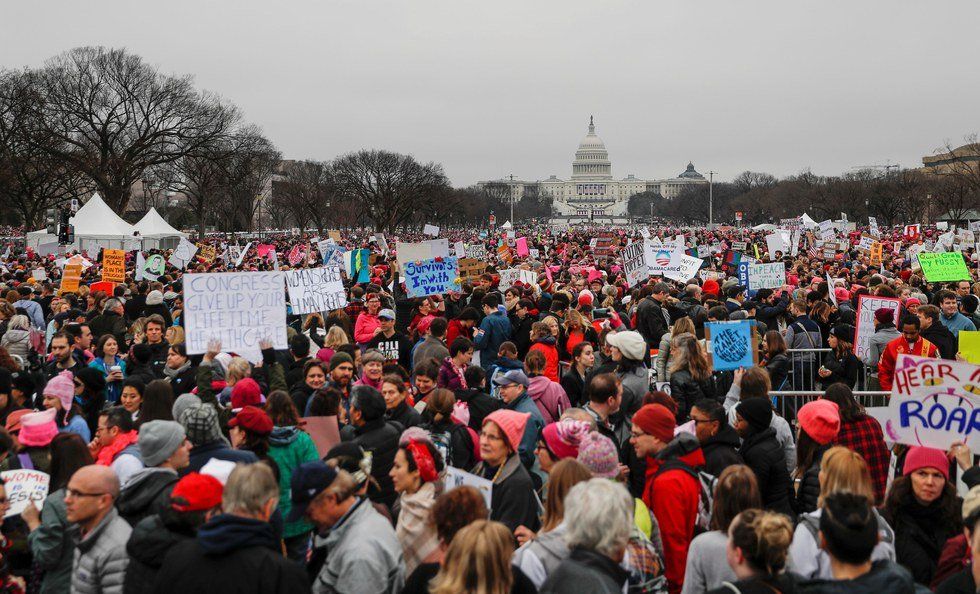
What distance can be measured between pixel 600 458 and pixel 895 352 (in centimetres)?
518

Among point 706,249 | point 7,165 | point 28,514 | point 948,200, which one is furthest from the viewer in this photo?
point 948,200

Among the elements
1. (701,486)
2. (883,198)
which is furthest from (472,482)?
(883,198)

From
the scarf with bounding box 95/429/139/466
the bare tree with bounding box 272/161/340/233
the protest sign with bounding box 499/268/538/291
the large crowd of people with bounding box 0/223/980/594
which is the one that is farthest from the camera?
the bare tree with bounding box 272/161/340/233

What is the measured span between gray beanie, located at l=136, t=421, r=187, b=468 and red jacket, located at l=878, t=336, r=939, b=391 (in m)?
6.56

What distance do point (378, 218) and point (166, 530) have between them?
8347cm

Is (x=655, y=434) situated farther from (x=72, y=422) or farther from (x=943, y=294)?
(x=943, y=294)

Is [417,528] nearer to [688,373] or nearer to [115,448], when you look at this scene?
[115,448]

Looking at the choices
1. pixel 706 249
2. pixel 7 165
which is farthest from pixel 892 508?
pixel 7 165

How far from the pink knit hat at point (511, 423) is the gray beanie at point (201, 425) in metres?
1.54

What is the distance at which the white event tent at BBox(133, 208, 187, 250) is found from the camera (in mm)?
40188

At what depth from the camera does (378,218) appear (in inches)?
3413

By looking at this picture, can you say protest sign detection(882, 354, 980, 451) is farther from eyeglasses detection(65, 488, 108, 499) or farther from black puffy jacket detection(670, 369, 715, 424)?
eyeglasses detection(65, 488, 108, 499)

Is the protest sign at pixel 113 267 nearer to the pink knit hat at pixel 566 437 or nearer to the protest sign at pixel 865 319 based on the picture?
the protest sign at pixel 865 319

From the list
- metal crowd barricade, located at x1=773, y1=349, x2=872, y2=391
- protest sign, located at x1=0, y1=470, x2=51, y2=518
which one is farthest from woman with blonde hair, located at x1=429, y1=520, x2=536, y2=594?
metal crowd barricade, located at x1=773, y1=349, x2=872, y2=391
